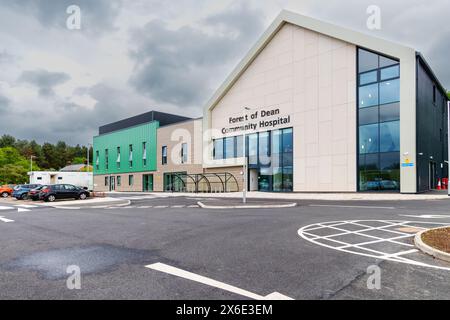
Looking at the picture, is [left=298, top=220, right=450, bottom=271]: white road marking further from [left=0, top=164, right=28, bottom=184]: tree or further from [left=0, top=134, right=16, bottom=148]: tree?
[left=0, top=134, right=16, bottom=148]: tree

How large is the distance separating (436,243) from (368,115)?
71.6 ft

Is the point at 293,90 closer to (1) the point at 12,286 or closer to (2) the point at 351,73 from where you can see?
(2) the point at 351,73

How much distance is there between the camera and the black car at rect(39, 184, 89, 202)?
2405cm

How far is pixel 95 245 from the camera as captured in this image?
721 centimetres

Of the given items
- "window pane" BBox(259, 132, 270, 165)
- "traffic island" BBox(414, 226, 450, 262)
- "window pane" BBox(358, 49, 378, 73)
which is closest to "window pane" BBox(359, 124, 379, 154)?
"window pane" BBox(358, 49, 378, 73)

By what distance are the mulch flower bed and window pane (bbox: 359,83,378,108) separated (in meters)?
20.3

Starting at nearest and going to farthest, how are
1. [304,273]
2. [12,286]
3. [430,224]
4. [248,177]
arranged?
[12,286], [304,273], [430,224], [248,177]

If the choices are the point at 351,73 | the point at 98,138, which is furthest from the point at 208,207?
the point at 98,138

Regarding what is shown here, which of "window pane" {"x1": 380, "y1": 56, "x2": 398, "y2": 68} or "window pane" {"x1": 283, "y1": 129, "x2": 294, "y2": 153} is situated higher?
"window pane" {"x1": 380, "y1": 56, "x2": 398, "y2": 68}

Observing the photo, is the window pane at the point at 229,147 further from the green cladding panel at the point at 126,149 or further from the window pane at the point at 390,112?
the window pane at the point at 390,112

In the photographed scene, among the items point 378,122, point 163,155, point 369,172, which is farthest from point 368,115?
Answer: point 163,155

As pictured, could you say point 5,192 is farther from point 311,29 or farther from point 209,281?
point 209,281

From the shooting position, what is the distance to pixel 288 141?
31391 mm
